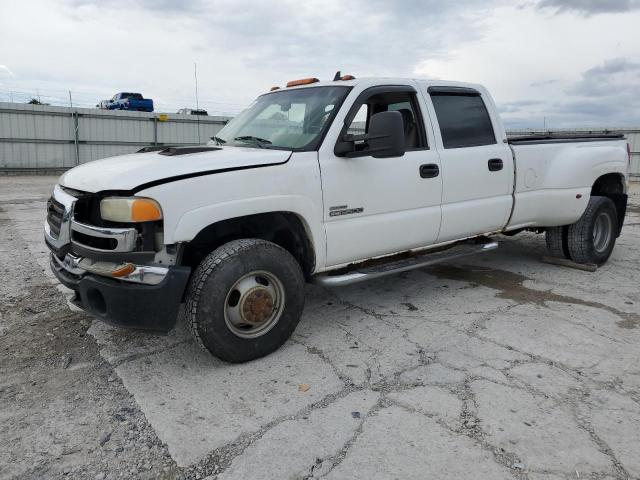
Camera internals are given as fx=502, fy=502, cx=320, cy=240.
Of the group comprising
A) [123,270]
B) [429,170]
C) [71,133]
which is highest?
[71,133]

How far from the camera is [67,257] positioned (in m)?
3.27

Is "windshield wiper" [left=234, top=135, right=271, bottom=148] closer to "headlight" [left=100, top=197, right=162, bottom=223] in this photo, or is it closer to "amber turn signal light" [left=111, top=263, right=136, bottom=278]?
"headlight" [left=100, top=197, right=162, bottom=223]

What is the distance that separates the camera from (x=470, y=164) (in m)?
4.39

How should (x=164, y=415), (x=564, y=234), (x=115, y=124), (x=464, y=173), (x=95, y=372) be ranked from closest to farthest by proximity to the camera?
(x=164, y=415), (x=95, y=372), (x=464, y=173), (x=564, y=234), (x=115, y=124)

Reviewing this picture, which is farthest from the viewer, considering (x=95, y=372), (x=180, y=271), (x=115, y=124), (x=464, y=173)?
(x=115, y=124)

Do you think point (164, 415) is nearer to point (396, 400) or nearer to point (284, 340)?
point (284, 340)

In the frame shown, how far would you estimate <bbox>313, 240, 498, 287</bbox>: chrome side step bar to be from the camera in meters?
3.66

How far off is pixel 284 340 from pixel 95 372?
3.99 feet

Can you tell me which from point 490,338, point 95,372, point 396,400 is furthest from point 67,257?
point 490,338

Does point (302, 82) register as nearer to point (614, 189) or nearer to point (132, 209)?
point (132, 209)

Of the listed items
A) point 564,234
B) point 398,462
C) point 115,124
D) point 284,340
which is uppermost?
point 115,124

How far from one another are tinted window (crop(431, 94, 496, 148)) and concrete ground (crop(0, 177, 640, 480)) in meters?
1.43

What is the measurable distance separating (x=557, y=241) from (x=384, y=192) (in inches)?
116

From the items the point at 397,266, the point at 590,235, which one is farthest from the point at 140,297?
the point at 590,235
